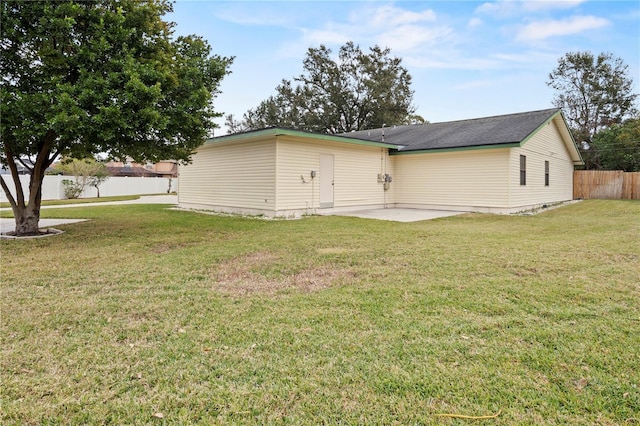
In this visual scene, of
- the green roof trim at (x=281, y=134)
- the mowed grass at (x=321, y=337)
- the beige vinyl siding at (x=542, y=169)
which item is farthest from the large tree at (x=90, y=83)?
the beige vinyl siding at (x=542, y=169)

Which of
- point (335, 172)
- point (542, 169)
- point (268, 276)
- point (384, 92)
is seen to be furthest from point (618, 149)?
point (268, 276)

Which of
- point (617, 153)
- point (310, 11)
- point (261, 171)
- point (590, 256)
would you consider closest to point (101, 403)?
point (590, 256)

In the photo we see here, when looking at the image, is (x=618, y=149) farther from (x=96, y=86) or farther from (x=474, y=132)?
(x=96, y=86)

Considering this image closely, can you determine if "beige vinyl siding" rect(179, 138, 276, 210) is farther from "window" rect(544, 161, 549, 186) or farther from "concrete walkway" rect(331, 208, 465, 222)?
"window" rect(544, 161, 549, 186)

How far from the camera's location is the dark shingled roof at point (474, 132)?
12.4 m

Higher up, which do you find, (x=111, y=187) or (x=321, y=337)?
(x=111, y=187)

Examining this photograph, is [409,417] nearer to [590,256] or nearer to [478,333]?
[478,333]

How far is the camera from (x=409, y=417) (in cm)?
187

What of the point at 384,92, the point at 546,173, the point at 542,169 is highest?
the point at 384,92

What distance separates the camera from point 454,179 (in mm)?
13305

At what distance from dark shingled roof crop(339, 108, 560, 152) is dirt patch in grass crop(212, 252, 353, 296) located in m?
9.45

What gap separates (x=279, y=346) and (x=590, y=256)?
15.9 ft

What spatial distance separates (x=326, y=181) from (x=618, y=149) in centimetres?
2189

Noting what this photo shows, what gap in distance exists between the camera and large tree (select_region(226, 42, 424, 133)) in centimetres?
2992
